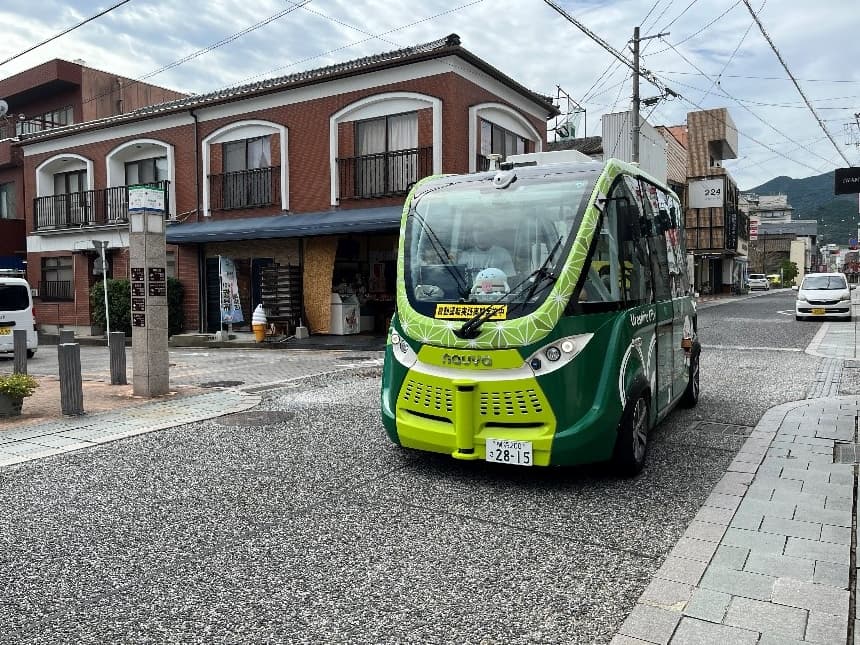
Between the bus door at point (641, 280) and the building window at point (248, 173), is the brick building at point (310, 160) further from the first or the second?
the bus door at point (641, 280)

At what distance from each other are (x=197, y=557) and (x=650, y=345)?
4.08 metres

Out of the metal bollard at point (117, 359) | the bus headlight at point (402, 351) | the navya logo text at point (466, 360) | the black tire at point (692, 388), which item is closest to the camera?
the navya logo text at point (466, 360)

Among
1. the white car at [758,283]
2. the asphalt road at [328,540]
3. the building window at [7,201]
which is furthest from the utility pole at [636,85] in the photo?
the white car at [758,283]

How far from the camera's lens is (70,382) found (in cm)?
788

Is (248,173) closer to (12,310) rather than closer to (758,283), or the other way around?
(12,310)

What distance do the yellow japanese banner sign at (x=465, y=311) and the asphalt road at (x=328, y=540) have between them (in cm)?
133

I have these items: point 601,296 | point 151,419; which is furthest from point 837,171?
point 151,419

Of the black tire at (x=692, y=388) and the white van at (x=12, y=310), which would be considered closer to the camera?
the black tire at (x=692, y=388)

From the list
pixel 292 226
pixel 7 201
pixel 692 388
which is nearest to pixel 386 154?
pixel 292 226

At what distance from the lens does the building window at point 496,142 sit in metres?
17.2

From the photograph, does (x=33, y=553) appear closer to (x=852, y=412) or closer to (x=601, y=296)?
(x=601, y=296)

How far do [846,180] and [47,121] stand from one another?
30.6 meters

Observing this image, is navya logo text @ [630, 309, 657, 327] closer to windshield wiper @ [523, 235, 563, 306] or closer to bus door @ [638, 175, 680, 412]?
bus door @ [638, 175, 680, 412]

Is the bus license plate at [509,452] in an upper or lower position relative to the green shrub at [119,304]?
lower
